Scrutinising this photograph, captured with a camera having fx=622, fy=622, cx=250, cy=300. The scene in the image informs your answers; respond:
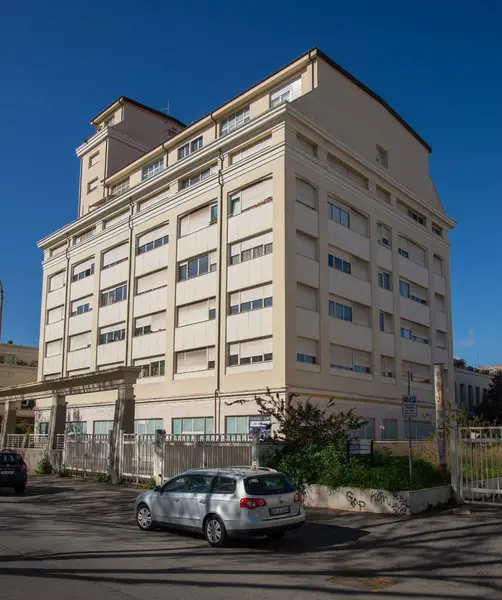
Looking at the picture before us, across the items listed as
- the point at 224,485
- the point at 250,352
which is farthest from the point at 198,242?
the point at 224,485

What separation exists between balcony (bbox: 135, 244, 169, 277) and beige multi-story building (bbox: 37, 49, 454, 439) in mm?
124

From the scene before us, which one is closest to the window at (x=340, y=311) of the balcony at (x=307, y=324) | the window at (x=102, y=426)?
the balcony at (x=307, y=324)

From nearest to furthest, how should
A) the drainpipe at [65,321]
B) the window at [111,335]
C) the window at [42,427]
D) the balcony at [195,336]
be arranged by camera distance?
the balcony at [195,336], the window at [111,335], the window at [42,427], the drainpipe at [65,321]

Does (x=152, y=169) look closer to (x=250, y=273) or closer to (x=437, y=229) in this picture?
(x=250, y=273)

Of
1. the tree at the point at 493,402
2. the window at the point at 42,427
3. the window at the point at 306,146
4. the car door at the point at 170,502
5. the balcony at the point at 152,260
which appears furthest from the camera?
the tree at the point at 493,402

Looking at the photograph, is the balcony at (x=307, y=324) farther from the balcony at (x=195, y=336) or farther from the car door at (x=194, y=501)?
the car door at (x=194, y=501)

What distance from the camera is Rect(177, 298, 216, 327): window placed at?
33.6 m

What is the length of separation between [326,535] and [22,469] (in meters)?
12.5

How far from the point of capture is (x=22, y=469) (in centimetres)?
2084

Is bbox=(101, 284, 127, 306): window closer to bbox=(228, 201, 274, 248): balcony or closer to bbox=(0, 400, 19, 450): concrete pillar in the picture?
bbox=(0, 400, 19, 450): concrete pillar

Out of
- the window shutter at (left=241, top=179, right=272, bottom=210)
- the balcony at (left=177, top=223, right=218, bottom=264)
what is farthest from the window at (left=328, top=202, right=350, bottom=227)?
the balcony at (left=177, top=223, right=218, bottom=264)

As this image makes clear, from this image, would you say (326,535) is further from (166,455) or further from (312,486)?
(166,455)

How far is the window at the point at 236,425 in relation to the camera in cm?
3036

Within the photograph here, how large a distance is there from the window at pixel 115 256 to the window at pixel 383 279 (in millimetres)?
16420
